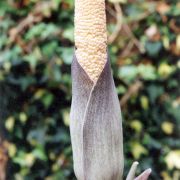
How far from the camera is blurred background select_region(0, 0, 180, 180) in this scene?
5.79 feet

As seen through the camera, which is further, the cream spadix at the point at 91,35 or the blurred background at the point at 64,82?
the blurred background at the point at 64,82

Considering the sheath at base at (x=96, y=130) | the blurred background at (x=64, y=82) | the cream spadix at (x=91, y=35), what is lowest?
the blurred background at (x=64, y=82)

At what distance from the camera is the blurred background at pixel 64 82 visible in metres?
1.76

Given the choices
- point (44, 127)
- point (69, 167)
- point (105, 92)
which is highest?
point (105, 92)

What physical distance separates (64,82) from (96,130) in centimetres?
110

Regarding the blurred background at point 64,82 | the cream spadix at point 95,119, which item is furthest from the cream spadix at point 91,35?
the blurred background at point 64,82

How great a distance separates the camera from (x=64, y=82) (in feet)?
5.76

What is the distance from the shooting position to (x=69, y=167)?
6.01 feet

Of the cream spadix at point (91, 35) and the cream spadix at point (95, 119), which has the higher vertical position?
the cream spadix at point (91, 35)

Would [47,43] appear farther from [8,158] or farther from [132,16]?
[8,158]

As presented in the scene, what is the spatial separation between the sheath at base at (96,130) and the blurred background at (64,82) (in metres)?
1.06

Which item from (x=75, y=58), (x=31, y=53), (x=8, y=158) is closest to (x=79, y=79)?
(x=75, y=58)

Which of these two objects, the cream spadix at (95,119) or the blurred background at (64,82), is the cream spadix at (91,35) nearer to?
the cream spadix at (95,119)

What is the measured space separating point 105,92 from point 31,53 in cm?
111
